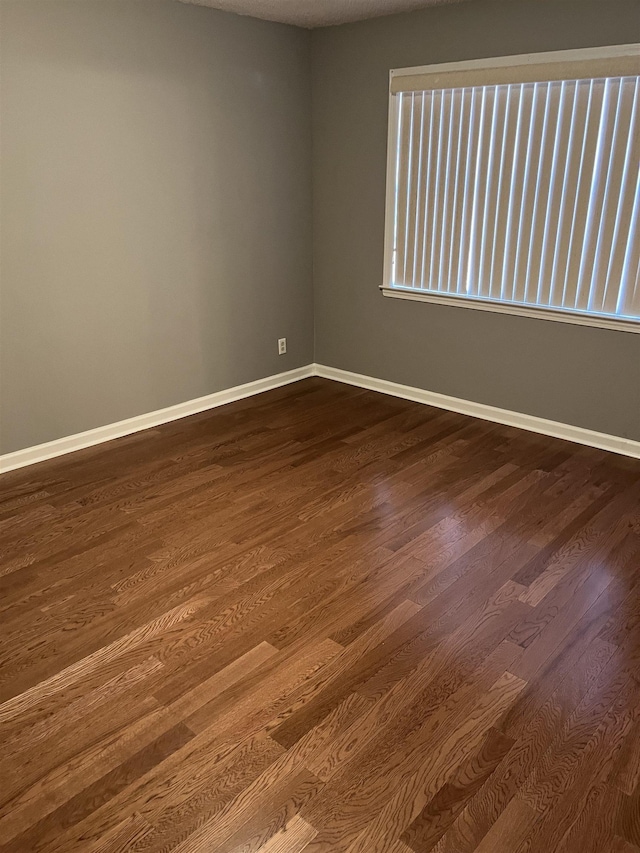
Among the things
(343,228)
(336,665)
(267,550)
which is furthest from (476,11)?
(336,665)

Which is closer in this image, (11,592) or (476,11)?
(11,592)

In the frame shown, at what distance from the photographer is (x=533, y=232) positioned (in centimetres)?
376

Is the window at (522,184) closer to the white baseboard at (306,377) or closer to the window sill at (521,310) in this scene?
the window sill at (521,310)

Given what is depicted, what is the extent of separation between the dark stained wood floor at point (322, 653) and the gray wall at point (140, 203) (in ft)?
1.95

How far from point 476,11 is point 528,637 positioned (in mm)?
3271

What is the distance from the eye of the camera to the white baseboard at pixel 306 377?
3.68 metres

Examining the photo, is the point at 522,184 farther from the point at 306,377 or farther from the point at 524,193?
the point at 306,377

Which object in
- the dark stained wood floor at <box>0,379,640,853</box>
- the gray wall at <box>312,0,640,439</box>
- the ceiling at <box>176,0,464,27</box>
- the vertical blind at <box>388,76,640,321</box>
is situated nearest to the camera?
the dark stained wood floor at <box>0,379,640,853</box>

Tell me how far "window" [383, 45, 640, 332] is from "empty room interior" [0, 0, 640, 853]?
0.06 ft

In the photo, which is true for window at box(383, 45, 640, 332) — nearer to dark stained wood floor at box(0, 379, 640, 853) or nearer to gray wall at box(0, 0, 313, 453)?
gray wall at box(0, 0, 313, 453)

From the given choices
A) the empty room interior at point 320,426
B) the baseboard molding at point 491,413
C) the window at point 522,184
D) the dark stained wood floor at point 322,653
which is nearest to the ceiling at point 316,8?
the empty room interior at point 320,426

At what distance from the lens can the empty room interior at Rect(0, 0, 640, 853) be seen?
183 cm

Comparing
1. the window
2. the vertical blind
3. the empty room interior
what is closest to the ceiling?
the empty room interior

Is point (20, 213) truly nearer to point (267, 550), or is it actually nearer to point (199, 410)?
point (199, 410)
